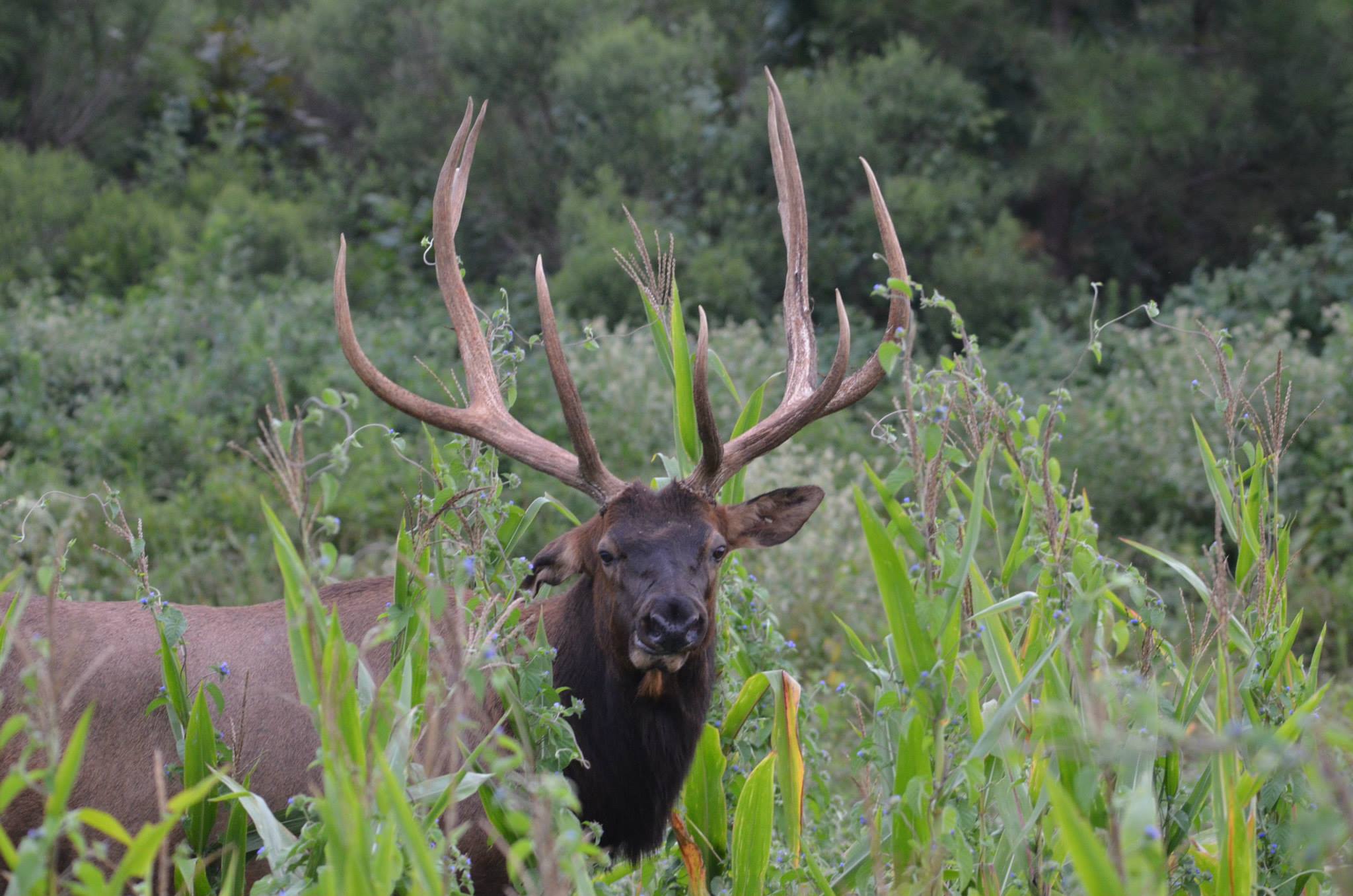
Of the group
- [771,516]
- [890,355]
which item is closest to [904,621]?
[890,355]

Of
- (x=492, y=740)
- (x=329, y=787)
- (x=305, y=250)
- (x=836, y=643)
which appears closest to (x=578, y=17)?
(x=305, y=250)

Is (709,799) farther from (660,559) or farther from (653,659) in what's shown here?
(660,559)

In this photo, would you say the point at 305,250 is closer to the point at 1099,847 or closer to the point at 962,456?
the point at 962,456

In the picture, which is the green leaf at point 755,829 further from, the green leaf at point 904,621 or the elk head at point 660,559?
the green leaf at point 904,621

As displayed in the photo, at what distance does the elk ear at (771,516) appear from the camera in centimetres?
377

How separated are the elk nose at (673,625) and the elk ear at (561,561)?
1.60 ft

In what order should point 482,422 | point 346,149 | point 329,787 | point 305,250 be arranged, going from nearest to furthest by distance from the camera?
point 329,787 < point 482,422 < point 305,250 < point 346,149

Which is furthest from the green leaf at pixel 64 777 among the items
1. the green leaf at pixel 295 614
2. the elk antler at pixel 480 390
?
the elk antler at pixel 480 390

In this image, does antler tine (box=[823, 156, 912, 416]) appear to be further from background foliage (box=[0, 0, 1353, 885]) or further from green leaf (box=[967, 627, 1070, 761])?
background foliage (box=[0, 0, 1353, 885])

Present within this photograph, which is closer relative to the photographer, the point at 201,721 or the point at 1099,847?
the point at 1099,847

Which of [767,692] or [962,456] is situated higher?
[962,456]

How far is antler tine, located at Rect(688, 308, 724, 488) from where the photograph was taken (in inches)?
130

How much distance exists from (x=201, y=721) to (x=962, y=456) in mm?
1640

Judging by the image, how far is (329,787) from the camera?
82.4 inches
